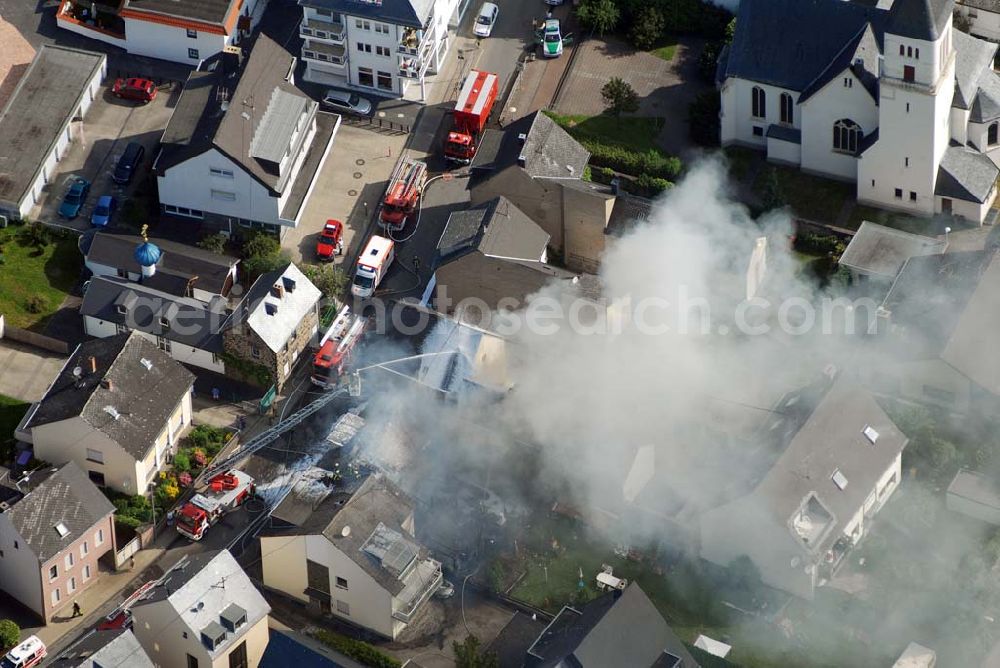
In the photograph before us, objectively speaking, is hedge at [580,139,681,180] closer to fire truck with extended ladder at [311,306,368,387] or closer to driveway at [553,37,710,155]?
driveway at [553,37,710,155]

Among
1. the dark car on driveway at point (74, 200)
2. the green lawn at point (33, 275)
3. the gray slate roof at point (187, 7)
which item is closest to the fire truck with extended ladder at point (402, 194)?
the gray slate roof at point (187, 7)

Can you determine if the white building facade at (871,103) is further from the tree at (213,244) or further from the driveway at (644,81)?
the tree at (213,244)

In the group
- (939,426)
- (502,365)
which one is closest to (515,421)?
(502,365)

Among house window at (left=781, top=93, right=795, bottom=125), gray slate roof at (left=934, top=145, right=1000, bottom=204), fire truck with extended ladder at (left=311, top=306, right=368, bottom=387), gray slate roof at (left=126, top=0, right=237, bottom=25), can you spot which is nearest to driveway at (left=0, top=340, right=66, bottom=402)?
fire truck with extended ladder at (left=311, top=306, right=368, bottom=387)

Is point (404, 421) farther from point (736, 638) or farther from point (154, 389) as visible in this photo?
point (736, 638)

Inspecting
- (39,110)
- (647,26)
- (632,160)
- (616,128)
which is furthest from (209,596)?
(647,26)
